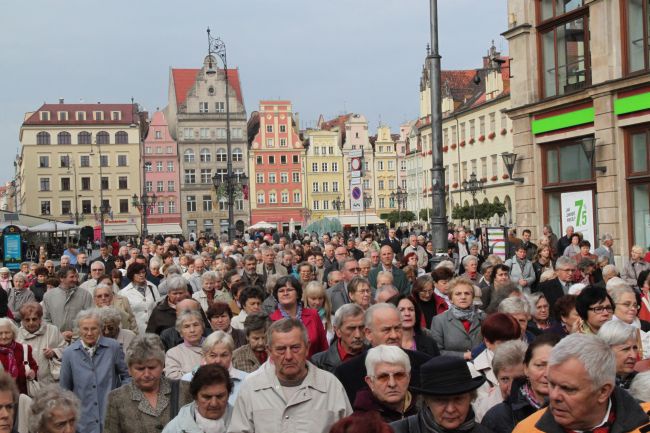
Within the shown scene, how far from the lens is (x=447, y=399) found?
4.47 metres

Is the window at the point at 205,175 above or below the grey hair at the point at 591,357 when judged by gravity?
above

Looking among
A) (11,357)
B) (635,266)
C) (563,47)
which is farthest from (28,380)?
(563,47)

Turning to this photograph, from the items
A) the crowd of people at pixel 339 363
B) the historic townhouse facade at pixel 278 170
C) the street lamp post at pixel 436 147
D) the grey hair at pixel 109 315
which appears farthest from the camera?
the historic townhouse facade at pixel 278 170

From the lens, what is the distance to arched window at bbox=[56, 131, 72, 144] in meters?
102

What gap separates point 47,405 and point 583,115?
64.1 feet

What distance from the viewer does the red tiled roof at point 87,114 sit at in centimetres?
10212

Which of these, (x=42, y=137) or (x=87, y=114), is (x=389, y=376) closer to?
(x=42, y=137)

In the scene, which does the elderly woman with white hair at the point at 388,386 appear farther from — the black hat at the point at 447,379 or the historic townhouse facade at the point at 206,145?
the historic townhouse facade at the point at 206,145

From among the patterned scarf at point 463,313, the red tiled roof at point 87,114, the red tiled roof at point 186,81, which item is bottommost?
the patterned scarf at point 463,313

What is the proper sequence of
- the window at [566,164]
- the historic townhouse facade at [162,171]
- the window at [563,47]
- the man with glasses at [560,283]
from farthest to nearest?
1. the historic townhouse facade at [162,171]
2. the window at [566,164]
3. the window at [563,47]
4. the man with glasses at [560,283]

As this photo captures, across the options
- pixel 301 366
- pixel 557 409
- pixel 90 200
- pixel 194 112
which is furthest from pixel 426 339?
pixel 90 200

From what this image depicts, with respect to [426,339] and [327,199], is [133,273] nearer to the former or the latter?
[426,339]

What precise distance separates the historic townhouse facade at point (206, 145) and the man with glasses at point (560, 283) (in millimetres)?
86972

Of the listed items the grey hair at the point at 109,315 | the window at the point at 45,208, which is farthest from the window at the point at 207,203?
the grey hair at the point at 109,315
